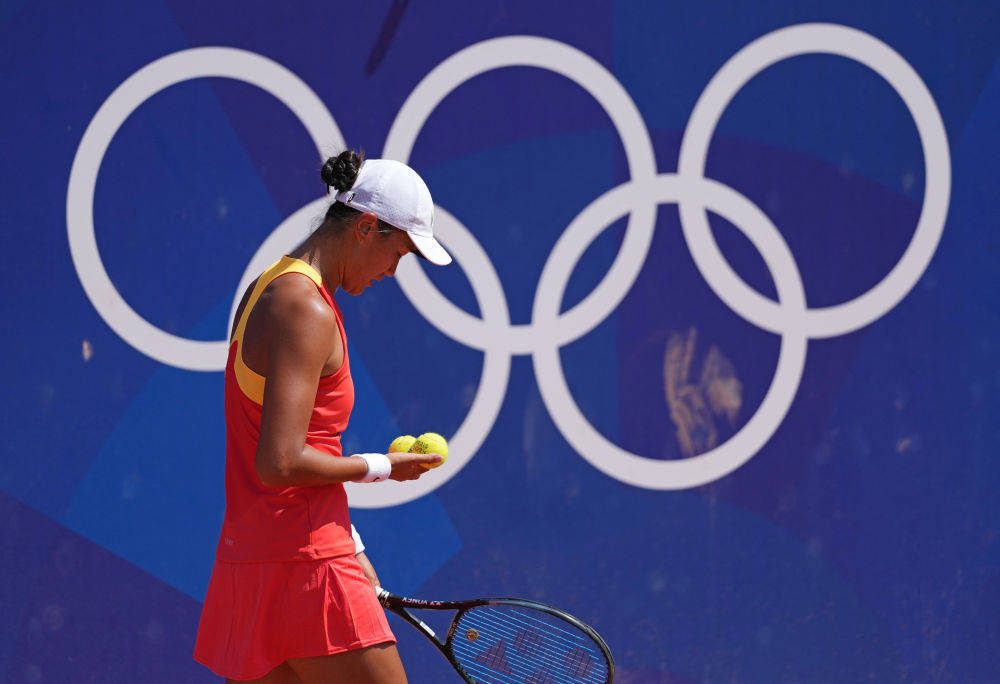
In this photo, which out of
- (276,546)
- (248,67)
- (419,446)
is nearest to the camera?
(276,546)

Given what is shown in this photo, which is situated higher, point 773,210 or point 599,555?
point 773,210

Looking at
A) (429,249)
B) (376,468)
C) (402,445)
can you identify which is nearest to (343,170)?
(429,249)

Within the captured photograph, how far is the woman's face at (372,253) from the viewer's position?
2.59 meters

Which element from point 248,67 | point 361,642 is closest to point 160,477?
point 248,67

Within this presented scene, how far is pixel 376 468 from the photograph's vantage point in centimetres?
258

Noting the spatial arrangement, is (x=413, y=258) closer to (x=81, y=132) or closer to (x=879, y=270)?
(x=81, y=132)

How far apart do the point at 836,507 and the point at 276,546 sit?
7.81ft

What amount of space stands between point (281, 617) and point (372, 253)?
2.95ft

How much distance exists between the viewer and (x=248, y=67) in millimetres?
3963

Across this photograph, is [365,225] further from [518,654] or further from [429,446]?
[518,654]

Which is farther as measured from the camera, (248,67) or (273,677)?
(248,67)

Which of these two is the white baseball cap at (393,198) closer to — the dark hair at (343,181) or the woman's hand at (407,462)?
the dark hair at (343,181)

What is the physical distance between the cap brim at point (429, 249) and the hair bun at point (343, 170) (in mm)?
208

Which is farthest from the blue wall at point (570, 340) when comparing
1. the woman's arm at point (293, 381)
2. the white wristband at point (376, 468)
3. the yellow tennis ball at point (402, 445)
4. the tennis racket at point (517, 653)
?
the woman's arm at point (293, 381)
